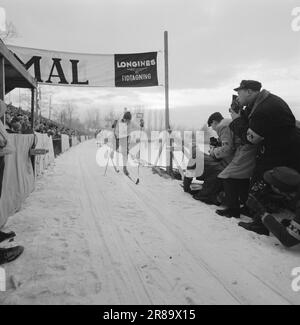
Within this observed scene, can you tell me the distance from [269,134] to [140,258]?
2.30 meters

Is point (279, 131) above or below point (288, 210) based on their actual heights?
above

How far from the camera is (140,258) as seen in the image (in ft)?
10.3

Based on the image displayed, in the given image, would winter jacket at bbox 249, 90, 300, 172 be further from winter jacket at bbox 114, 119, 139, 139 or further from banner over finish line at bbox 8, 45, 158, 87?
banner over finish line at bbox 8, 45, 158, 87

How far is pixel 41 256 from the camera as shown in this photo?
307 cm

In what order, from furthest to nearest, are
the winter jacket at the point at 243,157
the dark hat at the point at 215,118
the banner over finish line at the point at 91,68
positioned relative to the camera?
the banner over finish line at the point at 91,68 → the dark hat at the point at 215,118 → the winter jacket at the point at 243,157

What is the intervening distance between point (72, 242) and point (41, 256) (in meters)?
0.48

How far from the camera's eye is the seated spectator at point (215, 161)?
16.3 ft

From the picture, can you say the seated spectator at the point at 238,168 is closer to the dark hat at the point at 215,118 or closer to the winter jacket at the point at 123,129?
the dark hat at the point at 215,118

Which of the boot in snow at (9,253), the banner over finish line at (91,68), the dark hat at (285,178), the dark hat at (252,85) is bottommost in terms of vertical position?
the boot in snow at (9,253)

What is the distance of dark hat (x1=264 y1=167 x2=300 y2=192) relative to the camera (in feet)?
11.5

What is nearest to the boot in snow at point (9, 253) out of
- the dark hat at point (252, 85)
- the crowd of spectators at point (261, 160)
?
the crowd of spectators at point (261, 160)

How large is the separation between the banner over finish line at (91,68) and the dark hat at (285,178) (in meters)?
7.34
